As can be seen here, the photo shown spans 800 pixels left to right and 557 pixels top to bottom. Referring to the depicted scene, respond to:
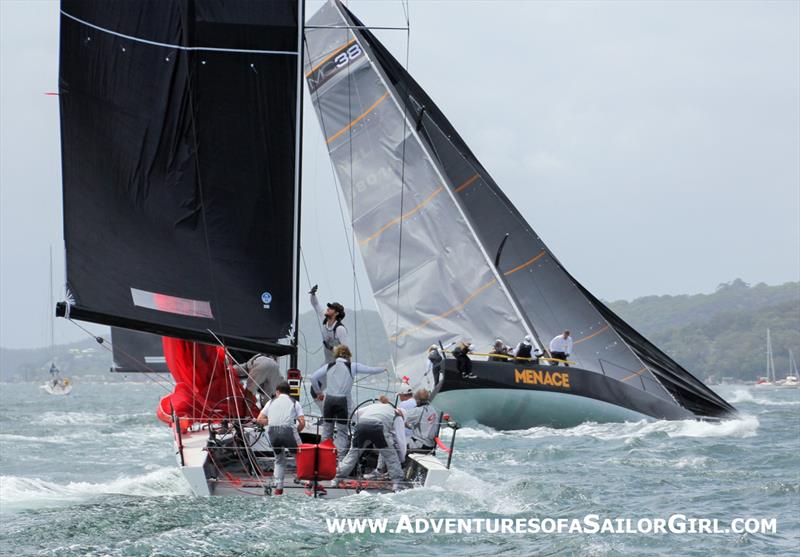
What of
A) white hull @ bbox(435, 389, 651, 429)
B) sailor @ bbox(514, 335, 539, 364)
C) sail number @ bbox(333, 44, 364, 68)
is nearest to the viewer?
white hull @ bbox(435, 389, 651, 429)

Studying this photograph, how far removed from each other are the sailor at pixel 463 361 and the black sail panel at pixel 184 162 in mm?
9664

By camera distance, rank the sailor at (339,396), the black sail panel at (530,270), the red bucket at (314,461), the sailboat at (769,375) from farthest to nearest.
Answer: the sailboat at (769,375), the black sail panel at (530,270), the sailor at (339,396), the red bucket at (314,461)

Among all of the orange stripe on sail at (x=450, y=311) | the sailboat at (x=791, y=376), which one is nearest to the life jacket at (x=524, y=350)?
the orange stripe on sail at (x=450, y=311)

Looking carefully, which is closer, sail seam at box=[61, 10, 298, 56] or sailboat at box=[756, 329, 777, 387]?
sail seam at box=[61, 10, 298, 56]

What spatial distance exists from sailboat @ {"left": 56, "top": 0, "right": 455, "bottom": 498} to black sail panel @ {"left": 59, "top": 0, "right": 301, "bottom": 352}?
13 millimetres

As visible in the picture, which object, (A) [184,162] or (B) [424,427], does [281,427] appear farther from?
(A) [184,162]

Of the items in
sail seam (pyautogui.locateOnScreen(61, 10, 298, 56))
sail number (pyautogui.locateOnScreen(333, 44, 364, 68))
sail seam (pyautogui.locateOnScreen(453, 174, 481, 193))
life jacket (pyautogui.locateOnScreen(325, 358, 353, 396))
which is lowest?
life jacket (pyautogui.locateOnScreen(325, 358, 353, 396))

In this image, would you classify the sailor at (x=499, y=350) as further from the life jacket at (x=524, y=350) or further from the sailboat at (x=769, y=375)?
the sailboat at (x=769, y=375)

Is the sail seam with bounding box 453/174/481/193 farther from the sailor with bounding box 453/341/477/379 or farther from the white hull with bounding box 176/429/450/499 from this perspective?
the white hull with bounding box 176/429/450/499

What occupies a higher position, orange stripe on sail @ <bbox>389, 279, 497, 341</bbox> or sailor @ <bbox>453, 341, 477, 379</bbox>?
orange stripe on sail @ <bbox>389, 279, 497, 341</bbox>

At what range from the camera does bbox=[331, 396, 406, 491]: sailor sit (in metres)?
13.3

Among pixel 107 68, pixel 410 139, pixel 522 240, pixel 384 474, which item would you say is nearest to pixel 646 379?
pixel 522 240

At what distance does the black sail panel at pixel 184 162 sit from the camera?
548 inches

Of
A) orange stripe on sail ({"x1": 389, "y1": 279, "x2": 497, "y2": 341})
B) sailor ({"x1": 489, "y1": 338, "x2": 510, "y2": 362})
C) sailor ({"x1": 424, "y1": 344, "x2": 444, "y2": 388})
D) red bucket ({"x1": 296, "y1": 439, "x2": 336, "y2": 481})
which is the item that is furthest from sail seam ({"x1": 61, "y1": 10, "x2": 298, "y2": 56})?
orange stripe on sail ({"x1": 389, "y1": 279, "x2": 497, "y2": 341})
